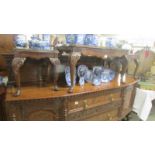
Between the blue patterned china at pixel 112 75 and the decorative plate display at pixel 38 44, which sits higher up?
the decorative plate display at pixel 38 44

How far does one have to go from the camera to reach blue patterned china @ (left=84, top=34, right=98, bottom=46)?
1.22 metres

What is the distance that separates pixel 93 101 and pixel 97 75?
18 centimetres

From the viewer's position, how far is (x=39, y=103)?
3.95 feet

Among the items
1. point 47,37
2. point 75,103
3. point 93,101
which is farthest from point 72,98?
point 47,37

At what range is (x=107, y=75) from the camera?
4.43 feet

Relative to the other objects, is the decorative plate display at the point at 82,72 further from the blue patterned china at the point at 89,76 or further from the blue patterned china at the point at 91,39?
the blue patterned china at the point at 91,39

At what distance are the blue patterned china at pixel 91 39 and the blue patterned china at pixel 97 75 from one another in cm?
17

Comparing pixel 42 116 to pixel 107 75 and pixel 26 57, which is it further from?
pixel 107 75

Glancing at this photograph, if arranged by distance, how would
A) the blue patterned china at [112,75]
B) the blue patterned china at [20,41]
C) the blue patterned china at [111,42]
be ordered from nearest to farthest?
the blue patterned china at [20,41] → the blue patterned china at [111,42] → the blue patterned china at [112,75]

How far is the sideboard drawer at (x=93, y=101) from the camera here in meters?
1.28

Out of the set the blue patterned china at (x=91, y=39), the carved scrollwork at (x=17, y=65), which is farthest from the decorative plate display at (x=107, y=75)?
the carved scrollwork at (x=17, y=65)

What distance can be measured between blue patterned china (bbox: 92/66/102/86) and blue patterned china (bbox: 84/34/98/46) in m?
0.17
